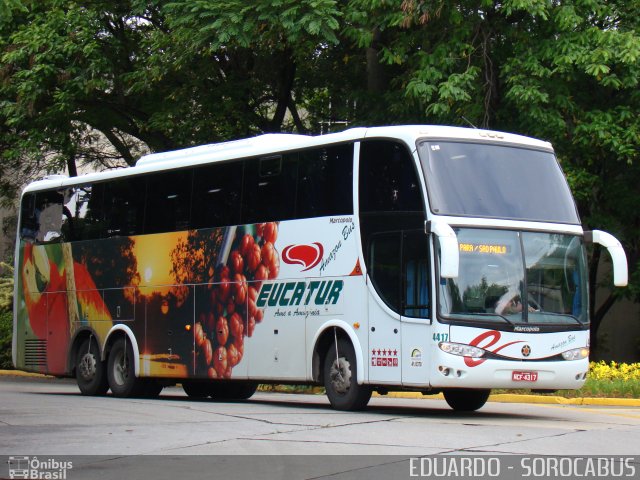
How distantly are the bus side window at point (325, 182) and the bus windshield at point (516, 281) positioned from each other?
6.91 feet

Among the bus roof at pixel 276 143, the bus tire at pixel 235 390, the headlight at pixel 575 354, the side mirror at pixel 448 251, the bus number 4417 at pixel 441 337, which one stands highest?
the bus roof at pixel 276 143

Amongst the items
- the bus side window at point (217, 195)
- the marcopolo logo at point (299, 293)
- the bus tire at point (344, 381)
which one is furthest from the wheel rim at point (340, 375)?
the bus side window at point (217, 195)

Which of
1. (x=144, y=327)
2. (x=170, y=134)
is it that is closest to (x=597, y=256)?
(x=170, y=134)

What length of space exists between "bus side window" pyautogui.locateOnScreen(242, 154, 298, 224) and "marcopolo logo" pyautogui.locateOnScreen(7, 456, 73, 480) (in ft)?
25.7

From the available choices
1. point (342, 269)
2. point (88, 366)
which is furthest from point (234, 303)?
point (88, 366)

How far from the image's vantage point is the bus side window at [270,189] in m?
18.0

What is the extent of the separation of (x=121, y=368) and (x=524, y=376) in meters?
8.82

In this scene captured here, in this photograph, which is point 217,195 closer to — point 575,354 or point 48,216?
point 48,216

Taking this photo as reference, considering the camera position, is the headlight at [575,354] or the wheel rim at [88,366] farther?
the wheel rim at [88,366]

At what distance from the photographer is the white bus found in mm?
15461

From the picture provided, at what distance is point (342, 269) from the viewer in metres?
16.9

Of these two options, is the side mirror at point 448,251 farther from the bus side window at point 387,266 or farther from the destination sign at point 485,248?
the bus side window at point 387,266

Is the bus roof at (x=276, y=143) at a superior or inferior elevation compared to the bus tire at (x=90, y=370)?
superior

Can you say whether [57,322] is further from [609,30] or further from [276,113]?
[609,30]
